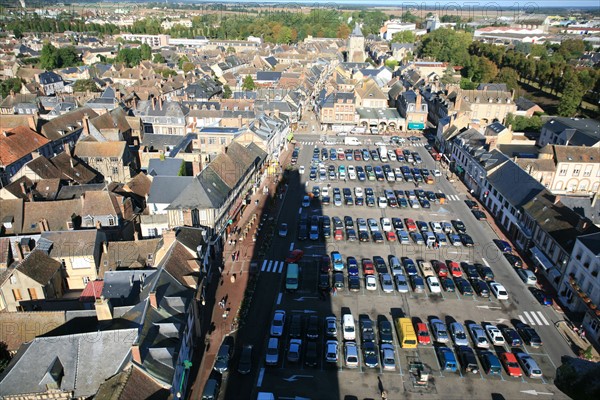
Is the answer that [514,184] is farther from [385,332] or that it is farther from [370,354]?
[370,354]

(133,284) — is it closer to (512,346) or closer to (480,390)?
(480,390)

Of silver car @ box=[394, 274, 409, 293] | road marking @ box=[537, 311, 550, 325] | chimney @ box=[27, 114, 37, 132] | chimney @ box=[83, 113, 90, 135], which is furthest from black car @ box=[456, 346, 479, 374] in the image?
chimney @ box=[27, 114, 37, 132]

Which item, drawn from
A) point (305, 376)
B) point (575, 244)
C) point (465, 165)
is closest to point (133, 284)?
point (305, 376)

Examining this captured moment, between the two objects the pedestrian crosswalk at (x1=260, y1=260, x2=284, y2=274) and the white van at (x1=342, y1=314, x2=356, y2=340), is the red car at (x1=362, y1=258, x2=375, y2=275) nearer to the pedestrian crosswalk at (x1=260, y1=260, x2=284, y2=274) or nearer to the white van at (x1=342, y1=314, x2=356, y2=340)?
the white van at (x1=342, y1=314, x2=356, y2=340)

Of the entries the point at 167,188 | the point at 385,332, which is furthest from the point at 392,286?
the point at 167,188

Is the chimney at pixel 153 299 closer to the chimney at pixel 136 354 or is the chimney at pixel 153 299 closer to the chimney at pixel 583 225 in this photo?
the chimney at pixel 136 354

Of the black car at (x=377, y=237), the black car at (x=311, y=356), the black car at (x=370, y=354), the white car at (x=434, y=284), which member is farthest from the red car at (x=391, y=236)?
the black car at (x=311, y=356)
